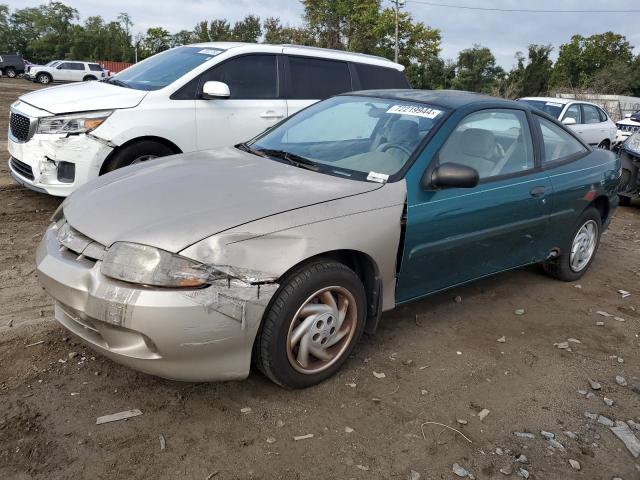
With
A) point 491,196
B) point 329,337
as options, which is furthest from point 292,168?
point 491,196

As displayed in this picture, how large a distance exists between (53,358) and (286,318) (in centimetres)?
142

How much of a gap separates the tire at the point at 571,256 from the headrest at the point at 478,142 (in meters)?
1.34

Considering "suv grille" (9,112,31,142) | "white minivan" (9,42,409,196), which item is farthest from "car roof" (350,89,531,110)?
"suv grille" (9,112,31,142)

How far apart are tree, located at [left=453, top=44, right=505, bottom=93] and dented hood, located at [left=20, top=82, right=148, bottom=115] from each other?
4201 centimetres

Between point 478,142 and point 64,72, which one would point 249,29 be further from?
point 478,142

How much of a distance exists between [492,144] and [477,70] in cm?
4766

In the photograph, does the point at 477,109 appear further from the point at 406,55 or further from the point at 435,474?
the point at 406,55

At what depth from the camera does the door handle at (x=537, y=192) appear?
388cm

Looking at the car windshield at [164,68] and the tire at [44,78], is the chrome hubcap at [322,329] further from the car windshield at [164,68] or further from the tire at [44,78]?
the tire at [44,78]

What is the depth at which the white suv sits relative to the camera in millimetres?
37875

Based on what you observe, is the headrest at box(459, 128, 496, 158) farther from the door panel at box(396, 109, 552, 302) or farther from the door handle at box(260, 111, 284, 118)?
the door handle at box(260, 111, 284, 118)

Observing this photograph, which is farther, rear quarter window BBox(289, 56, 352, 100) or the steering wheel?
rear quarter window BBox(289, 56, 352, 100)

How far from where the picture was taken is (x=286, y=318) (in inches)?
103

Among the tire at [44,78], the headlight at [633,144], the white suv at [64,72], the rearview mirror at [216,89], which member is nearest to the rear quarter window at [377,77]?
the rearview mirror at [216,89]
